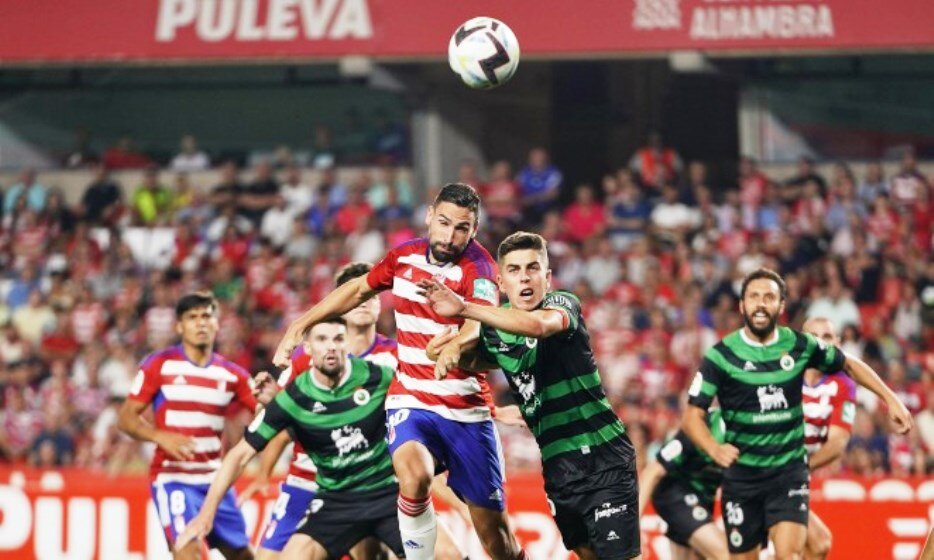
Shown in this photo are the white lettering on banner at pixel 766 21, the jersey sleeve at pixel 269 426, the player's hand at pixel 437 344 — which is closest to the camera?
the player's hand at pixel 437 344

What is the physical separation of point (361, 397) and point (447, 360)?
7.10 feet

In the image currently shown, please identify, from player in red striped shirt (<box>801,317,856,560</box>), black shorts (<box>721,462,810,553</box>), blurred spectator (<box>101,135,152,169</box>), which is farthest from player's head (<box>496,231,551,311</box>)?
blurred spectator (<box>101,135,152,169</box>)

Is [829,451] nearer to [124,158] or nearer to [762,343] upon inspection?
[762,343]

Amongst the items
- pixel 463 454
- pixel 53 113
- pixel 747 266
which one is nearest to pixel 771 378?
pixel 463 454

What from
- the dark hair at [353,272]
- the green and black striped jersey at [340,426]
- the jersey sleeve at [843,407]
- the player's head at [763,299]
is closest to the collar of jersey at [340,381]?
the green and black striped jersey at [340,426]

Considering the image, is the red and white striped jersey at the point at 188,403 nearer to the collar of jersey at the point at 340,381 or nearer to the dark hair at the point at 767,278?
the collar of jersey at the point at 340,381

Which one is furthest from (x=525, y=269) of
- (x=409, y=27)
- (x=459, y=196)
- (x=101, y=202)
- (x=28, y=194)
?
(x=28, y=194)

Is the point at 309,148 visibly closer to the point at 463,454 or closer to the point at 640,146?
the point at 640,146

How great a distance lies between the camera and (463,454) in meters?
9.35

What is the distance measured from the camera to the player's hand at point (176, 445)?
1102 centimetres

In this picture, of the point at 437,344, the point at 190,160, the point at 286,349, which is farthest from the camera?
the point at 190,160

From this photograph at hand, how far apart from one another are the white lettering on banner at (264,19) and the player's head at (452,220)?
370 inches

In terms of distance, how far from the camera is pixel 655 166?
1945cm

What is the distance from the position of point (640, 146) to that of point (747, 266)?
3.87 m
